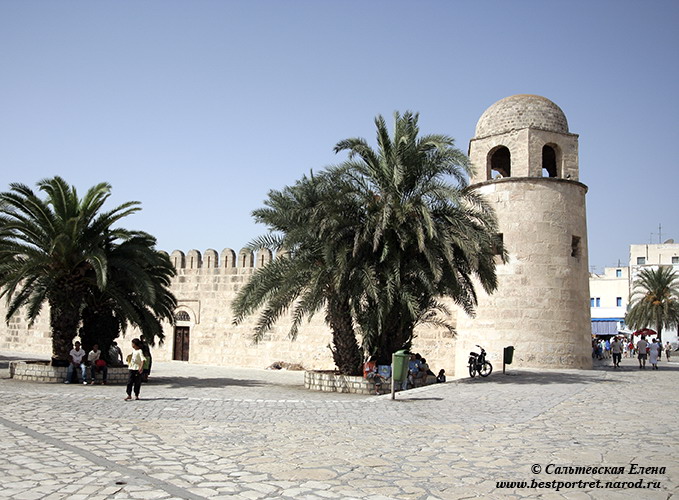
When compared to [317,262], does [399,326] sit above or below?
below

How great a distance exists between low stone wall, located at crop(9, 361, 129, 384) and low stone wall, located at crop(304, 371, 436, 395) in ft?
13.5

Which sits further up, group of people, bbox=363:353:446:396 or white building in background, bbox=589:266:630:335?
white building in background, bbox=589:266:630:335

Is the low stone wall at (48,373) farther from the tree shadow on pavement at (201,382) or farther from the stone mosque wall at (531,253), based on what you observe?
the stone mosque wall at (531,253)

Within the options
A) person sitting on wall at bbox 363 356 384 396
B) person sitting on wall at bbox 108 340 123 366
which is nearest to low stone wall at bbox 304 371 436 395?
person sitting on wall at bbox 363 356 384 396

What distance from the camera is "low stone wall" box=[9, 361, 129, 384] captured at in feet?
45.2

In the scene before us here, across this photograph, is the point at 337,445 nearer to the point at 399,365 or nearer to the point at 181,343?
the point at 399,365

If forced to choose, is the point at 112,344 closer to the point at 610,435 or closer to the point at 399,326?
the point at 399,326

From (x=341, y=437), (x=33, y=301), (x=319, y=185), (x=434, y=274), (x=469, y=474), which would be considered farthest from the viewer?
(x=33, y=301)

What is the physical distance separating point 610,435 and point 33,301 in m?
12.2

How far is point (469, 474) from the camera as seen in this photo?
525 cm

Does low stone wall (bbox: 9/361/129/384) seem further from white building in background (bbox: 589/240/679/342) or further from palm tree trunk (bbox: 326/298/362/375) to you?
white building in background (bbox: 589/240/679/342)

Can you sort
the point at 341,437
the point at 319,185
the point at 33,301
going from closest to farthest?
A: the point at 341,437
the point at 319,185
the point at 33,301

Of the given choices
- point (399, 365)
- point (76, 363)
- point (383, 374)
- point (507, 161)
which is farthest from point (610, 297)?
point (76, 363)

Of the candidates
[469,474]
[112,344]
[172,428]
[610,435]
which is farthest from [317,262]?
[469,474]
